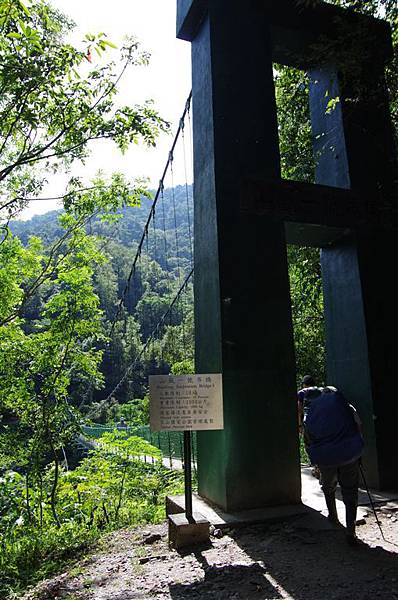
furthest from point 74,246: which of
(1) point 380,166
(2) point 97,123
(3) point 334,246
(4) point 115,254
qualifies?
(4) point 115,254

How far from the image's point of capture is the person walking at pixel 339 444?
250cm

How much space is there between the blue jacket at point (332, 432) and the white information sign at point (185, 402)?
1.80 feet

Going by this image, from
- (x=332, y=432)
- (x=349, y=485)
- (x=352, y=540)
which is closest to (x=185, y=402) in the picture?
(x=332, y=432)

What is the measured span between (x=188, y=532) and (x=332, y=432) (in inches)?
38.7

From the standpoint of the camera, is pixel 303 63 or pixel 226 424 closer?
pixel 226 424

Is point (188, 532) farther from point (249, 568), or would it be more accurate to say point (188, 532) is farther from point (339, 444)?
point (339, 444)

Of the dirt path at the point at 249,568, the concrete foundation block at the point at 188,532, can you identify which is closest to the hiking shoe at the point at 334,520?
the dirt path at the point at 249,568

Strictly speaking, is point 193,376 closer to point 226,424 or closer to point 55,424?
point 226,424

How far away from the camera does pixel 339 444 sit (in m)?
2.51

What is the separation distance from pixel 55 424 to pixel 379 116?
4.26 m

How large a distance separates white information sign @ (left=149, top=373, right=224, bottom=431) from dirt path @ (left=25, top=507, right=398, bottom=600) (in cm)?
→ 67

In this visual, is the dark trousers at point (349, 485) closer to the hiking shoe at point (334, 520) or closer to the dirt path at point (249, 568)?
the dirt path at point (249, 568)

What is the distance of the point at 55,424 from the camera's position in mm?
4375

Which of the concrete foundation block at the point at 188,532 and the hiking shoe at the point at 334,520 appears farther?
the hiking shoe at the point at 334,520
